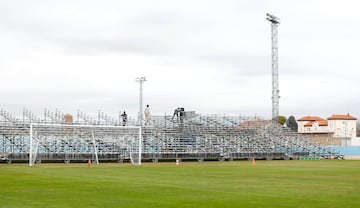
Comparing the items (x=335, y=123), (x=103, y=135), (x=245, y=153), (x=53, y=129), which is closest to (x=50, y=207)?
(x=53, y=129)

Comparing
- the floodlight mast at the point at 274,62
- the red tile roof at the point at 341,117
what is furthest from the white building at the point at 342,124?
the floodlight mast at the point at 274,62

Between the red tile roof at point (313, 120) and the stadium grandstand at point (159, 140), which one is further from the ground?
the red tile roof at point (313, 120)

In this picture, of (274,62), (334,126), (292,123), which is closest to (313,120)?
(292,123)

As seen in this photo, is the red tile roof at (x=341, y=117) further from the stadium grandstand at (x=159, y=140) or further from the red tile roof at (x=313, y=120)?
the stadium grandstand at (x=159, y=140)

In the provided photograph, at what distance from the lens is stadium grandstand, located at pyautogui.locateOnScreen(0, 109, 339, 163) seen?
6588cm

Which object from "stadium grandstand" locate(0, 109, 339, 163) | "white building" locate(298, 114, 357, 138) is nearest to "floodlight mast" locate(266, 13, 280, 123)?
"stadium grandstand" locate(0, 109, 339, 163)

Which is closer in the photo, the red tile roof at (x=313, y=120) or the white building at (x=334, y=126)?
the white building at (x=334, y=126)

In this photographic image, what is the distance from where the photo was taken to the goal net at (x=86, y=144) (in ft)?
211

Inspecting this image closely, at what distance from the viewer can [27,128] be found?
227 feet

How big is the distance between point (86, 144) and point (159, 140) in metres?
10.8

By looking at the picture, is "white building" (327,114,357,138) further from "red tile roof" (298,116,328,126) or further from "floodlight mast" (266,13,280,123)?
"floodlight mast" (266,13,280,123)

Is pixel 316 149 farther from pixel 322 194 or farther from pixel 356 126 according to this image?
pixel 356 126

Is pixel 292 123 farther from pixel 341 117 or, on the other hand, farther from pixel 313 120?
pixel 341 117

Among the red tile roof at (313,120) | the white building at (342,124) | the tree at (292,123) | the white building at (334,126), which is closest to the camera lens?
the white building at (334,126)
